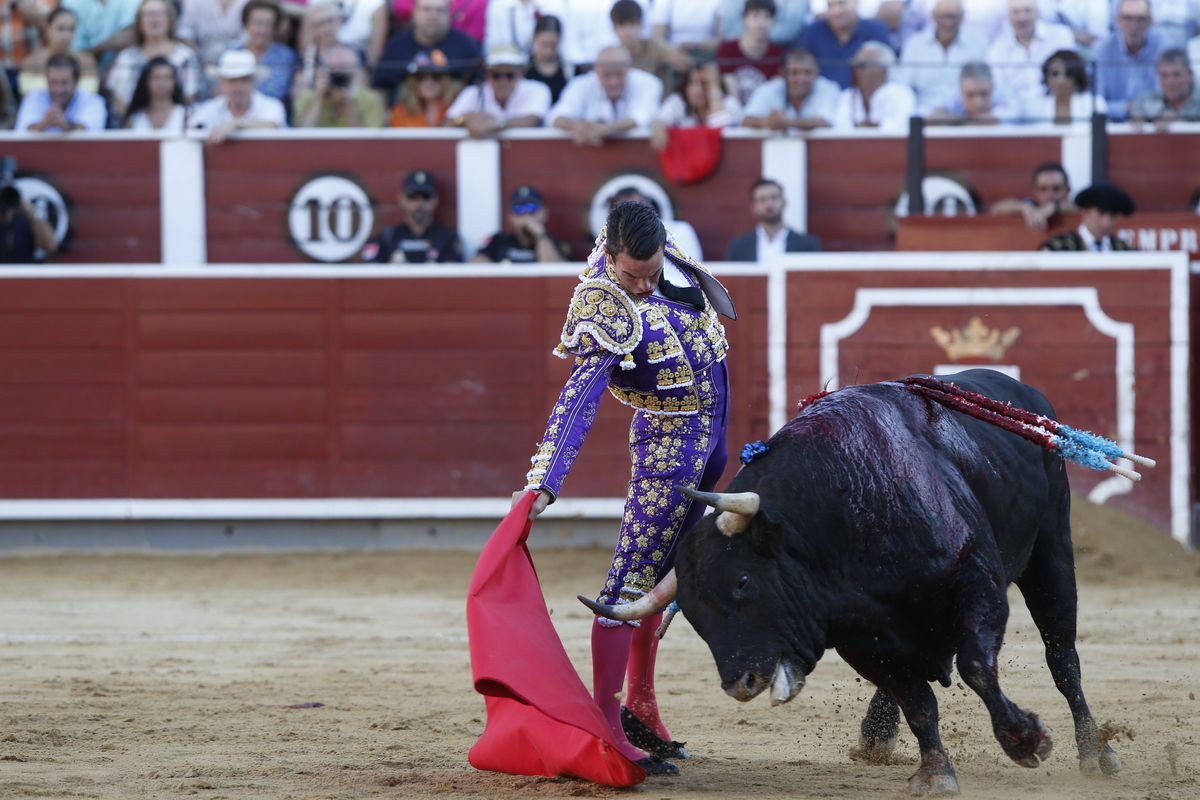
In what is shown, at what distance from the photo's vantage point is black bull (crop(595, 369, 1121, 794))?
9.05 ft

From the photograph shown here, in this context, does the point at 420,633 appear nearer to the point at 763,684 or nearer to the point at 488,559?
the point at 488,559

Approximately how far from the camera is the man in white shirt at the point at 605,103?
7.61 m

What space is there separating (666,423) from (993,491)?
718 mm

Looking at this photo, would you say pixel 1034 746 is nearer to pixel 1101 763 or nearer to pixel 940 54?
pixel 1101 763

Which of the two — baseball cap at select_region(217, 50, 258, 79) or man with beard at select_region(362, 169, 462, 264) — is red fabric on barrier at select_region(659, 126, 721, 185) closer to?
man with beard at select_region(362, 169, 462, 264)

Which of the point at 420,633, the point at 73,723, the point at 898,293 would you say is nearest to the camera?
the point at 73,723

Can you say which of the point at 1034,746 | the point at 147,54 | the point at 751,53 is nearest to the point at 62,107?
the point at 147,54

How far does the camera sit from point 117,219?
8.00 m

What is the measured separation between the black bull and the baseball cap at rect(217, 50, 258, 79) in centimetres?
544


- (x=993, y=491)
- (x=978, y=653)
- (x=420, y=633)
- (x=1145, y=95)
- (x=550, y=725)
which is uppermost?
(x=1145, y=95)

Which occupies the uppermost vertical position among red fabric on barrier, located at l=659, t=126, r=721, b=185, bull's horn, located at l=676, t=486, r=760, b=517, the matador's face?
red fabric on barrier, located at l=659, t=126, r=721, b=185

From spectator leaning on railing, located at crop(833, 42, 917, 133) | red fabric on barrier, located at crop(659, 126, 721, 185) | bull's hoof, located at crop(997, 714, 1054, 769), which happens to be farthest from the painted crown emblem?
bull's hoof, located at crop(997, 714, 1054, 769)

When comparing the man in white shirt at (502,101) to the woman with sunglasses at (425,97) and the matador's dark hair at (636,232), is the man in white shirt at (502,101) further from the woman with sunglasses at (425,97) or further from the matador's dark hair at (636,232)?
the matador's dark hair at (636,232)

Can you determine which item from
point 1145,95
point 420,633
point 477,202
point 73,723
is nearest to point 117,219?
point 477,202
